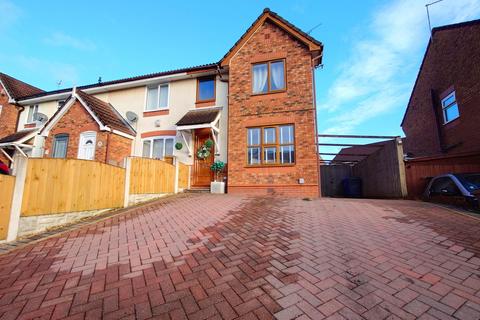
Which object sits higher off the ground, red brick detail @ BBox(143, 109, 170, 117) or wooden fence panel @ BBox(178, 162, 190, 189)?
red brick detail @ BBox(143, 109, 170, 117)

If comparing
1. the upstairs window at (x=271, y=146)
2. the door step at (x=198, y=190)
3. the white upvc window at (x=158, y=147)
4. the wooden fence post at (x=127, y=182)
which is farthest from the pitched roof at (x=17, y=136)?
the upstairs window at (x=271, y=146)

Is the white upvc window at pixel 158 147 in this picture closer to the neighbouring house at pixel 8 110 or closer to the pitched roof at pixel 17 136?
the pitched roof at pixel 17 136

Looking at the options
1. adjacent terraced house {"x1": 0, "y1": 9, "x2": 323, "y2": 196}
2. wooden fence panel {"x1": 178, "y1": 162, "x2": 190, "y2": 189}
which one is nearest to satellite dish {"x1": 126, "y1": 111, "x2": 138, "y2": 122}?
adjacent terraced house {"x1": 0, "y1": 9, "x2": 323, "y2": 196}

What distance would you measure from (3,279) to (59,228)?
8.57 ft

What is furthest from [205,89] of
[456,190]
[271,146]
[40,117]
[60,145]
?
[40,117]

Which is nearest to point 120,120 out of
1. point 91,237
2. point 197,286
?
point 91,237

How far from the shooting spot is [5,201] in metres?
4.55

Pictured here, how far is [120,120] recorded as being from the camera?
12820mm

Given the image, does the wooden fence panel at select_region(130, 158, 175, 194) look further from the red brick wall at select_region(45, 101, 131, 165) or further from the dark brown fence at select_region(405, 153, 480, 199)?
the dark brown fence at select_region(405, 153, 480, 199)

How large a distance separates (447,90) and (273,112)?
35.3ft

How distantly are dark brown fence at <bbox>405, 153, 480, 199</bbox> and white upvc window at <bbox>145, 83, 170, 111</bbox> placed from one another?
41.9 feet

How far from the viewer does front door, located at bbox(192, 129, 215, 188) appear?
1119cm

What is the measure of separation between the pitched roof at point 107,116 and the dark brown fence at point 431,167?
46.3 ft

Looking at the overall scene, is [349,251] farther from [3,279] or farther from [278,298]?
[3,279]
